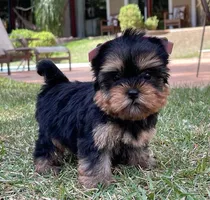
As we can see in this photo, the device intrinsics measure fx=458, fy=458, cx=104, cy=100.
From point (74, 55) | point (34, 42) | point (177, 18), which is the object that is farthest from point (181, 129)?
point (177, 18)

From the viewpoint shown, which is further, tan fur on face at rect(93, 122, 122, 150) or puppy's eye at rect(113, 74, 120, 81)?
tan fur on face at rect(93, 122, 122, 150)

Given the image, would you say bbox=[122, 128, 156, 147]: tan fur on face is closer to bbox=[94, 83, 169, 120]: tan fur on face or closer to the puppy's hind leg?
bbox=[94, 83, 169, 120]: tan fur on face

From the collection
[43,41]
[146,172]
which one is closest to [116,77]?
[146,172]

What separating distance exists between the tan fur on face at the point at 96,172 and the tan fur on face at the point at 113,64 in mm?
652

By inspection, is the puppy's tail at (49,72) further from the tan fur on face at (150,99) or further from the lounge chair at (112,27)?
the lounge chair at (112,27)

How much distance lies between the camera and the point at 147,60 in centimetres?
313

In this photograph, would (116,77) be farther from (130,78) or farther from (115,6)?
(115,6)

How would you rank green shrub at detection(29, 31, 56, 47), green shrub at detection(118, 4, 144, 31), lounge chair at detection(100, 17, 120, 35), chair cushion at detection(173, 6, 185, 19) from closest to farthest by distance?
green shrub at detection(29, 31, 56, 47), green shrub at detection(118, 4, 144, 31), chair cushion at detection(173, 6, 185, 19), lounge chair at detection(100, 17, 120, 35)

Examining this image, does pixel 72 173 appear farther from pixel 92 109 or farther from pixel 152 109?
pixel 152 109

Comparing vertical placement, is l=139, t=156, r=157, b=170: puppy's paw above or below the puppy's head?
below

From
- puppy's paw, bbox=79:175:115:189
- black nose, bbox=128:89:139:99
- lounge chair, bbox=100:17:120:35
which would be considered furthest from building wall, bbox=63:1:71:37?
black nose, bbox=128:89:139:99

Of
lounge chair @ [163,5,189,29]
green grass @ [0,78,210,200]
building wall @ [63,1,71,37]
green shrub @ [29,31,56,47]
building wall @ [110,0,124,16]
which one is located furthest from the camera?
building wall @ [63,1,71,37]

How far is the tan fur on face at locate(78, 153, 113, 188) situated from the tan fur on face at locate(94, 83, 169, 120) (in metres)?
0.39

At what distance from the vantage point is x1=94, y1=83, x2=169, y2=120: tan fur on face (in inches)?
121
